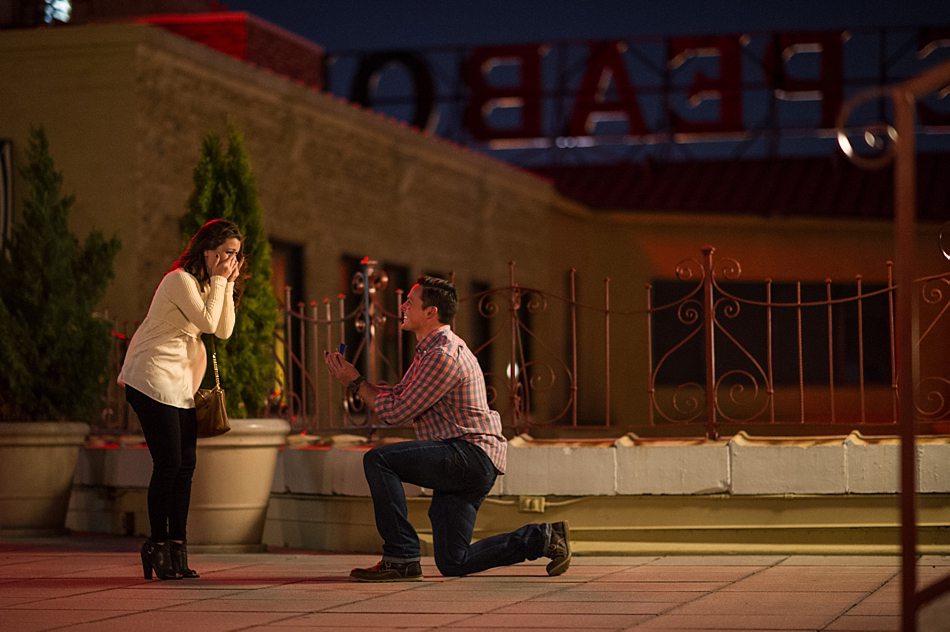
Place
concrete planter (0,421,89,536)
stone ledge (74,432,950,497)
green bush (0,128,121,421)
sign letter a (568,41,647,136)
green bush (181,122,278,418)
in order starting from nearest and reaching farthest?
1. stone ledge (74,432,950,497)
2. green bush (181,122,278,418)
3. concrete planter (0,421,89,536)
4. green bush (0,128,121,421)
5. sign letter a (568,41,647,136)

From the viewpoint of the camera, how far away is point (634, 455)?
8.10 m

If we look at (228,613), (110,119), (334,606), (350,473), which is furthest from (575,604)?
(110,119)

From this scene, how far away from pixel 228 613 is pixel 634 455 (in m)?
3.07

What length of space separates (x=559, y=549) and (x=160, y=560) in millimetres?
1989

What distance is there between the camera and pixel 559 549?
676 centimetres

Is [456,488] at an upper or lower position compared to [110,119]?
lower

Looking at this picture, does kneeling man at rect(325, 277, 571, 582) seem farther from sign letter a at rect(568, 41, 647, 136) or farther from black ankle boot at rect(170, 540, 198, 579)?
sign letter a at rect(568, 41, 647, 136)

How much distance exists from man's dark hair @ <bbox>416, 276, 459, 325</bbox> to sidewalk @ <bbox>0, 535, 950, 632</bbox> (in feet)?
4.33

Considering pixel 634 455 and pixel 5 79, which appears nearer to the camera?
pixel 634 455

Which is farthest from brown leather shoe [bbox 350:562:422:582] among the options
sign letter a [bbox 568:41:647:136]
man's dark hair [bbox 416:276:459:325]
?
sign letter a [bbox 568:41:647:136]

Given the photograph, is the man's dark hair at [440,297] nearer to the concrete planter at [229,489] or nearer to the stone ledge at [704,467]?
the stone ledge at [704,467]

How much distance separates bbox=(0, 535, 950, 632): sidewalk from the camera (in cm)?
541

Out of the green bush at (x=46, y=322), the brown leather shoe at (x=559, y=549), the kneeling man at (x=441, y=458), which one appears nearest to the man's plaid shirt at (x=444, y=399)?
the kneeling man at (x=441, y=458)

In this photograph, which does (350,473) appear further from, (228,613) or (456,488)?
(228,613)
